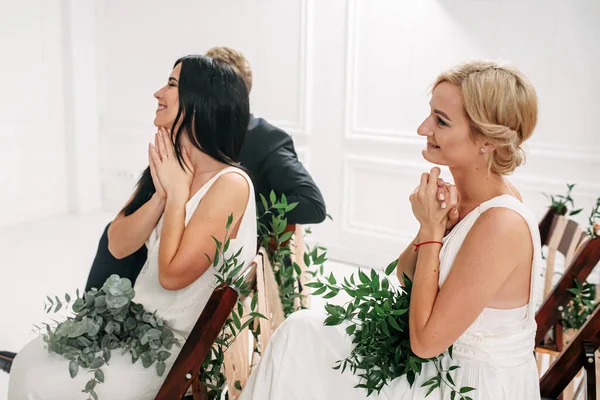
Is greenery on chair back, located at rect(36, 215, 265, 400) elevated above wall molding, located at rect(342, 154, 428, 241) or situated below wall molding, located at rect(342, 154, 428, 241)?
above

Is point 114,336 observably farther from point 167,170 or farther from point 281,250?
point 281,250

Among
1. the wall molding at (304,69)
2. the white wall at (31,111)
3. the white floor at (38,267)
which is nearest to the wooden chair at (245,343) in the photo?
the white floor at (38,267)

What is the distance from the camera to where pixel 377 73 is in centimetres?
473

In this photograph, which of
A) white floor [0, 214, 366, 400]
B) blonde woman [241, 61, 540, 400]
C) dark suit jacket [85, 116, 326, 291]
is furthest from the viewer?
white floor [0, 214, 366, 400]

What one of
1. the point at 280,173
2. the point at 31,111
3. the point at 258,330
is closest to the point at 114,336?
the point at 258,330

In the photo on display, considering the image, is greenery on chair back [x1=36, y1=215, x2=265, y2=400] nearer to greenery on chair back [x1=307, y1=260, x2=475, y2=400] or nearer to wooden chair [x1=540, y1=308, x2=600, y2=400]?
greenery on chair back [x1=307, y1=260, x2=475, y2=400]

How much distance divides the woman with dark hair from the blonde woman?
34 cm

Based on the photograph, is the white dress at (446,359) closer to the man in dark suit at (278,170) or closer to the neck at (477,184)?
the neck at (477,184)

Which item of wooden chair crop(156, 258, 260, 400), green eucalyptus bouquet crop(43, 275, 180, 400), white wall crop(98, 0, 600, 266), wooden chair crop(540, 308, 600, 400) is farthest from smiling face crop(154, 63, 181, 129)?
white wall crop(98, 0, 600, 266)

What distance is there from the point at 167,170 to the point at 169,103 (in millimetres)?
210

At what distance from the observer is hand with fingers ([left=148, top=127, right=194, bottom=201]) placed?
2.03 meters

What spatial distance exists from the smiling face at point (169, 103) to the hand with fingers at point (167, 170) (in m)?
0.04

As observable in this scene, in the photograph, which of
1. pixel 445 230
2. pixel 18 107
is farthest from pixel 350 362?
pixel 18 107

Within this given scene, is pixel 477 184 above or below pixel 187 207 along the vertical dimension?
above
